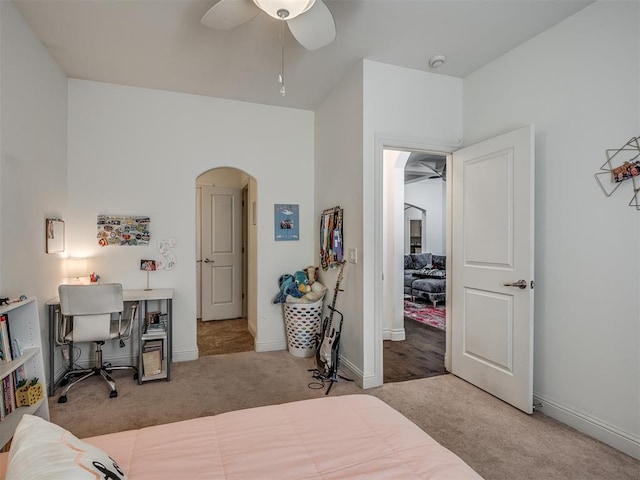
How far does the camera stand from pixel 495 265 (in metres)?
2.71

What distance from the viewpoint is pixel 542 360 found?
2.49 meters

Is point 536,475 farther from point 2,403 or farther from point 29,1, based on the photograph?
point 29,1

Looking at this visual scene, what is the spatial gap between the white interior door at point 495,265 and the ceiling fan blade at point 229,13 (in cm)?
201

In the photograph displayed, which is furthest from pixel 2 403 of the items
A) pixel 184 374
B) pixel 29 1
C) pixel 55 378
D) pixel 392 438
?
pixel 29 1

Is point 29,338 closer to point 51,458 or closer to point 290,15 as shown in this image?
point 51,458

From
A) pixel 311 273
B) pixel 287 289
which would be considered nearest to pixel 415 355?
pixel 311 273

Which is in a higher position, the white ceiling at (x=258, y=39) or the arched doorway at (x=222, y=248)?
the white ceiling at (x=258, y=39)

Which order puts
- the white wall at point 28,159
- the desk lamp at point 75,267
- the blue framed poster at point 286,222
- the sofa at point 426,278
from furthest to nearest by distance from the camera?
the sofa at point 426,278
the blue framed poster at point 286,222
the desk lamp at point 75,267
the white wall at point 28,159

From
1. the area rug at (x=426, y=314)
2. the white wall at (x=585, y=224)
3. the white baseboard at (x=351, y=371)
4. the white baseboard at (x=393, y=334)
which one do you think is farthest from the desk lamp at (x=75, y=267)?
the area rug at (x=426, y=314)

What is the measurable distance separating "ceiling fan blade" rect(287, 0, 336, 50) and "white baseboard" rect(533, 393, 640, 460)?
9.41 feet

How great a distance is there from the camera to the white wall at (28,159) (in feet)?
7.22

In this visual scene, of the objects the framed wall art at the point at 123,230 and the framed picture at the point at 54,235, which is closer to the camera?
the framed picture at the point at 54,235

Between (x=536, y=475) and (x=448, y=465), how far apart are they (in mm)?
1228

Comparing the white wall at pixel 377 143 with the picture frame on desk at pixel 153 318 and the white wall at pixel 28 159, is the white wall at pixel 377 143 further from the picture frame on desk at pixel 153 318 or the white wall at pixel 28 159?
the white wall at pixel 28 159
